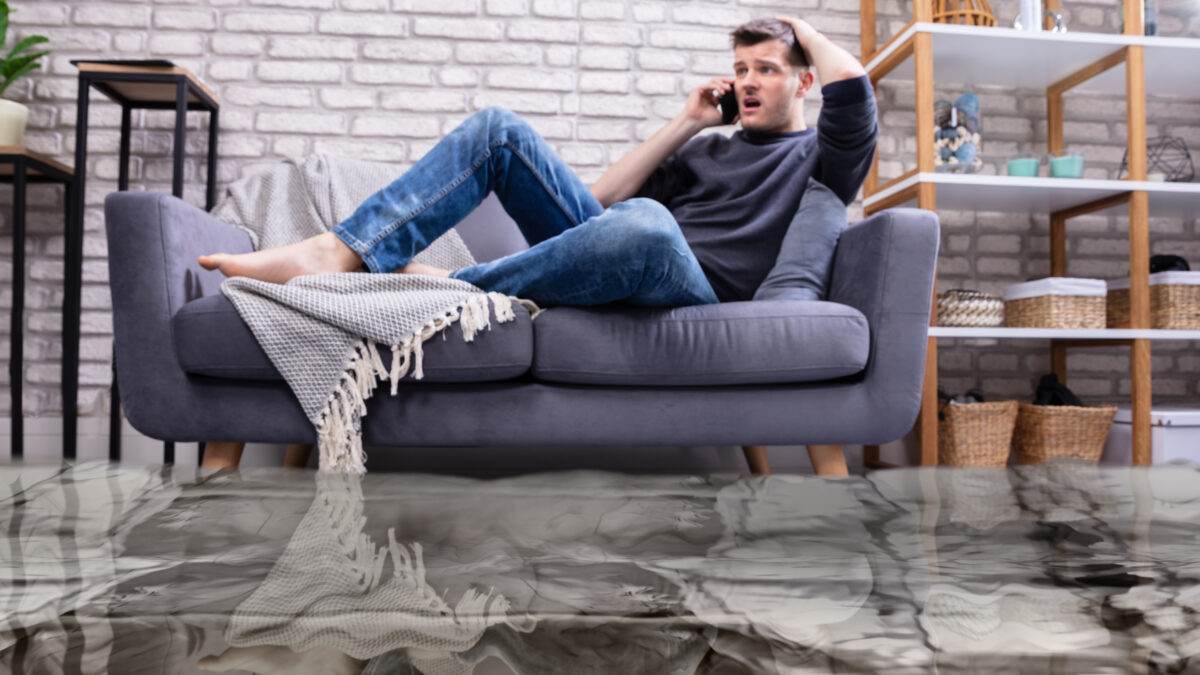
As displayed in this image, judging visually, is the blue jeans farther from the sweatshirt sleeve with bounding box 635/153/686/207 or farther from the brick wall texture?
the brick wall texture

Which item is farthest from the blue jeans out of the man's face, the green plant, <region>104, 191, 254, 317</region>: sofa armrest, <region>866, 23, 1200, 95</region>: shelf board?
the green plant

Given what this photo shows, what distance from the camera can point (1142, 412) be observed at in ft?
6.91

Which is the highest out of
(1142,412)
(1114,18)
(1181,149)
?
(1114,18)

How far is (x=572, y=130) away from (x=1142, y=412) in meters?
2.02

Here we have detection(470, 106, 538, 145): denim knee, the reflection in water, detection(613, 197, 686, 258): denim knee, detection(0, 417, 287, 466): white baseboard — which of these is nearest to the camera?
the reflection in water

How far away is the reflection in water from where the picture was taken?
27 centimetres

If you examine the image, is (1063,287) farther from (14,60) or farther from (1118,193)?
(14,60)

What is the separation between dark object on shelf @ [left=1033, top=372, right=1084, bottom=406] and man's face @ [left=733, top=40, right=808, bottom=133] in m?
1.27

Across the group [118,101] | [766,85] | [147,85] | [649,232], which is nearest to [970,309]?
[766,85]

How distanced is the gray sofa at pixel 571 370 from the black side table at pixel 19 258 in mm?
893

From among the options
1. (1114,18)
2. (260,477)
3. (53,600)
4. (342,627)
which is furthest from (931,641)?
(1114,18)

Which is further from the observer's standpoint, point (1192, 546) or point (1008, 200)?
point (1008, 200)

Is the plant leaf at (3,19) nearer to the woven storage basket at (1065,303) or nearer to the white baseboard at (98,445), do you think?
the white baseboard at (98,445)

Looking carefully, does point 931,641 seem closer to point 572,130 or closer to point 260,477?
point 260,477
